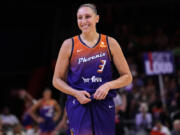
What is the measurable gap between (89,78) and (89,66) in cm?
11

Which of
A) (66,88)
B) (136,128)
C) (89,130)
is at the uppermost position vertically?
(66,88)

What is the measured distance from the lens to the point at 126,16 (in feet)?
59.9

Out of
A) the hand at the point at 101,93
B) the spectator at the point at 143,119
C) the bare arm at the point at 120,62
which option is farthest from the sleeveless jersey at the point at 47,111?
the hand at the point at 101,93

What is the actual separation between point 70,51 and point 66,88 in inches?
14.4

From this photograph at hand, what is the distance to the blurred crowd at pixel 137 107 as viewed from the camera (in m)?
10.2

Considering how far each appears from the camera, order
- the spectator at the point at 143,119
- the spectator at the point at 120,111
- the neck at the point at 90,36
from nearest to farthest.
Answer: the neck at the point at 90,36
the spectator at the point at 120,111
the spectator at the point at 143,119

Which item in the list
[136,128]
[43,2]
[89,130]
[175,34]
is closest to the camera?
[89,130]

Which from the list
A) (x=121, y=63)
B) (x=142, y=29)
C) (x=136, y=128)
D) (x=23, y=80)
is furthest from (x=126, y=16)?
(x=121, y=63)

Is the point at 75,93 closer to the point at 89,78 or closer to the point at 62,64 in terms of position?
the point at 89,78

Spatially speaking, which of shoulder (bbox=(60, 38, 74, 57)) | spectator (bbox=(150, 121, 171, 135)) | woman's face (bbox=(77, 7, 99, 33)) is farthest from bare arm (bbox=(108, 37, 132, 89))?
spectator (bbox=(150, 121, 171, 135))

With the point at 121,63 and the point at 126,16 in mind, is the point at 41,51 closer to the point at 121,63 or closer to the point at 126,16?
the point at 126,16

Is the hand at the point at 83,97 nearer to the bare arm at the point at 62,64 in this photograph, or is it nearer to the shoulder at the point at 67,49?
the bare arm at the point at 62,64

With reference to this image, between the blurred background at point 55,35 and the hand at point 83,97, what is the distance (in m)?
9.52

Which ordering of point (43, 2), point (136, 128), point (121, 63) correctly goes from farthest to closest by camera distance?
point (43, 2), point (136, 128), point (121, 63)
